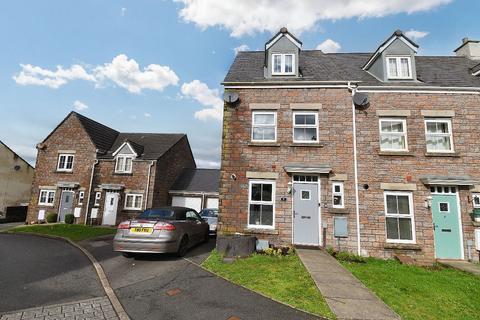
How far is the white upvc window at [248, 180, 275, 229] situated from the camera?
389 inches

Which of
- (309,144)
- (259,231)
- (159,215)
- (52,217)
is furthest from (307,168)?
(52,217)

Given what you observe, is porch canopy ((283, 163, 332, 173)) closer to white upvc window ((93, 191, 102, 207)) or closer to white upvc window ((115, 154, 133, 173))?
white upvc window ((115, 154, 133, 173))

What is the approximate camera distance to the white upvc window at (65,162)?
2180 centimetres

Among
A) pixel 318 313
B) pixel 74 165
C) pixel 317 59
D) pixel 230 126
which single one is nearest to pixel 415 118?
pixel 317 59

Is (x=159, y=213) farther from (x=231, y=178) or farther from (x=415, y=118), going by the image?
(x=415, y=118)

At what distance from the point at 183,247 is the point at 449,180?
10358 millimetres

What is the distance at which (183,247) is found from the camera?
343 inches

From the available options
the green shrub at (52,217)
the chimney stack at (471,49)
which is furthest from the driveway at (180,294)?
the chimney stack at (471,49)

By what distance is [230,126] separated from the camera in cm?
1070

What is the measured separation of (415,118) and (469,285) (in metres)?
6.57

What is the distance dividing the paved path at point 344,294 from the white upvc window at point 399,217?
3.64m

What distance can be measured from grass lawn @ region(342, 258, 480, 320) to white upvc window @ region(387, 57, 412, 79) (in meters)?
8.24

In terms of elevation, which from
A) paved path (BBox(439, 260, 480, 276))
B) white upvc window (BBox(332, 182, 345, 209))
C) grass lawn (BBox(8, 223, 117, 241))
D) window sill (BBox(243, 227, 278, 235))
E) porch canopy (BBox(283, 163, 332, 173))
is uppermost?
porch canopy (BBox(283, 163, 332, 173))

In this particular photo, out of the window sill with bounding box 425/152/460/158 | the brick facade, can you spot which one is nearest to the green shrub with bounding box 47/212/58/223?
the brick facade
